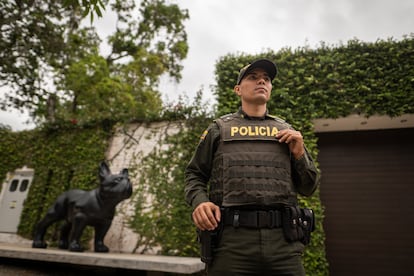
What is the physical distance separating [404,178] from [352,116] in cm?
179

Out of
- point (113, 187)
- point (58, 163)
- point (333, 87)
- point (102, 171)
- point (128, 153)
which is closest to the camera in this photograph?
point (113, 187)

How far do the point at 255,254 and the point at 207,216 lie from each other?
0.35 meters

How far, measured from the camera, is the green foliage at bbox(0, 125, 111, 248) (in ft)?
19.5

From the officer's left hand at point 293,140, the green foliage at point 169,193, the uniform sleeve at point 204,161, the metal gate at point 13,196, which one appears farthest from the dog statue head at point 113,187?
the metal gate at point 13,196

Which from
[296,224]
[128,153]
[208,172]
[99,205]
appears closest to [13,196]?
[128,153]

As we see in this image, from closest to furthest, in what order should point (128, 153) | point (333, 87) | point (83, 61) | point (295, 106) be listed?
point (333, 87) < point (295, 106) < point (128, 153) < point (83, 61)

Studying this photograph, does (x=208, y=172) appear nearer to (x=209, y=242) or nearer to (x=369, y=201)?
(x=209, y=242)

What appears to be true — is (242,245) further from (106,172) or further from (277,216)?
(106,172)

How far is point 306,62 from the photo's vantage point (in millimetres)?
5070

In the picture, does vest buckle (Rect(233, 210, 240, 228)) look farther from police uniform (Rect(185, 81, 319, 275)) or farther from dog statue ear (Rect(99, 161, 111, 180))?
dog statue ear (Rect(99, 161, 111, 180))

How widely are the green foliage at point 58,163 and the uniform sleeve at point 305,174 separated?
16.2 feet

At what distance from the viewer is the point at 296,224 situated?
5.48ft

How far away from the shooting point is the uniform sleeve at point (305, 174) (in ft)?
5.88

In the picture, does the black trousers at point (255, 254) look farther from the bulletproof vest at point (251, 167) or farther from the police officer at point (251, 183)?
the bulletproof vest at point (251, 167)
